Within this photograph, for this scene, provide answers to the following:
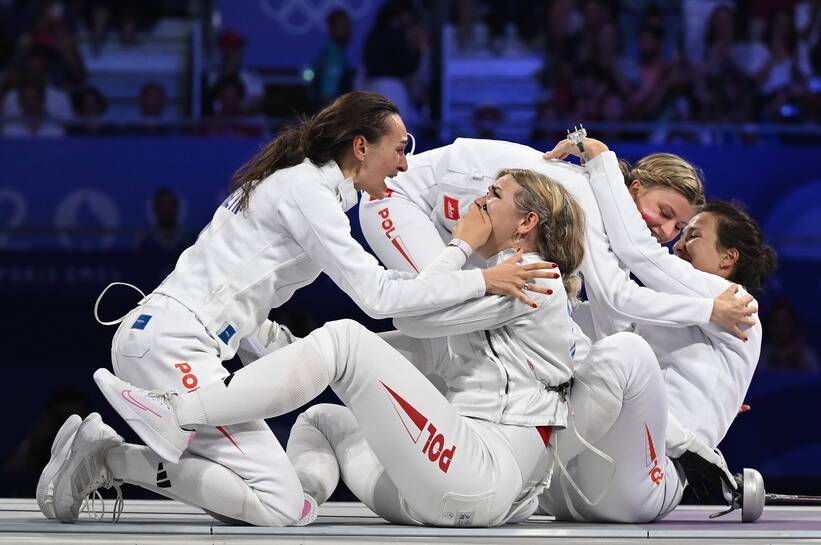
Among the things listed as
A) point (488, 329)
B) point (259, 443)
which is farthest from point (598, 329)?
point (259, 443)

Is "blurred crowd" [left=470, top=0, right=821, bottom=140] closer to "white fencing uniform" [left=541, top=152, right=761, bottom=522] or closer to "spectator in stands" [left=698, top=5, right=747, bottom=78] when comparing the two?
"spectator in stands" [left=698, top=5, right=747, bottom=78]

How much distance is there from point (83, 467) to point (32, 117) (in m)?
3.83

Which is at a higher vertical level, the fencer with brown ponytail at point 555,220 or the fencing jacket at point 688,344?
the fencer with brown ponytail at point 555,220

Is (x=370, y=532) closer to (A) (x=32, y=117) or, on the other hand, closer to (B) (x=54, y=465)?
(B) (x=54, y=465)

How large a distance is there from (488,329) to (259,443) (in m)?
0.60

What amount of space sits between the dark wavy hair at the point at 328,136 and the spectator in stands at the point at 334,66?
3.20m

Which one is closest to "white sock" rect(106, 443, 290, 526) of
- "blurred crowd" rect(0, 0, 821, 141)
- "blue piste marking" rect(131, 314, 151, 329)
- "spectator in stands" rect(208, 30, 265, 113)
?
"blue piste marking" rect(131, 314, 151, 329)

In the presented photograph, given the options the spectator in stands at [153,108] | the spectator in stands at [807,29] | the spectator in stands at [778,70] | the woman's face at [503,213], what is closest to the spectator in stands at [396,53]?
the spectator in stands at [153,108]

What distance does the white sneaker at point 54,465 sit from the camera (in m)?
2.62

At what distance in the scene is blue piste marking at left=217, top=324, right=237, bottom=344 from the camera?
2.73m

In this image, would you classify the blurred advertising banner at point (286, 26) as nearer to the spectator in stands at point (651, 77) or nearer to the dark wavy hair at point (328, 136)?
the spectator in stands at point (651, 77)

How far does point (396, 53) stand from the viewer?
6.31 metres

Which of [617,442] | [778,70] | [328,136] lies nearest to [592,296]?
[617,442]

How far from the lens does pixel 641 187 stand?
3.31 meters
